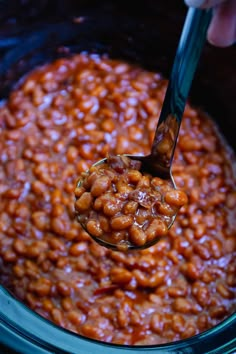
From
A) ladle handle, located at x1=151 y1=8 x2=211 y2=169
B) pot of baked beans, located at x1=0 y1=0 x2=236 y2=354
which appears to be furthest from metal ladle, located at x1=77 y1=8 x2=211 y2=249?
pot of baked beans, located at x1=0 y1=0 x2=236 y2=354

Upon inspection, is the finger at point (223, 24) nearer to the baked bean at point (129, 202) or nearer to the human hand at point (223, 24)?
the human hand at point (223, 24)

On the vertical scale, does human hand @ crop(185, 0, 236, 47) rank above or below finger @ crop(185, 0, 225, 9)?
below

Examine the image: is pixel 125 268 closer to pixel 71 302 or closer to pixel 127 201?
pixel 71 302


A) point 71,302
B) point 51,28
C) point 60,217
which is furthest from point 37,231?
point 51,28

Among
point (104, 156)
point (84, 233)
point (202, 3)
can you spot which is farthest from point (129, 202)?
point (202, 3)

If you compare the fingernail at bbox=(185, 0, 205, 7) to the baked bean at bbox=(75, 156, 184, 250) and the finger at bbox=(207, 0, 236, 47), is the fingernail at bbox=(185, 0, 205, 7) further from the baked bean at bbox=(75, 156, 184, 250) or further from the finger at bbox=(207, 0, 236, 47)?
the baked bean at bbox=(75, 156, 184, 250)

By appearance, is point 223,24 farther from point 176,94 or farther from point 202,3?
point 202,3
